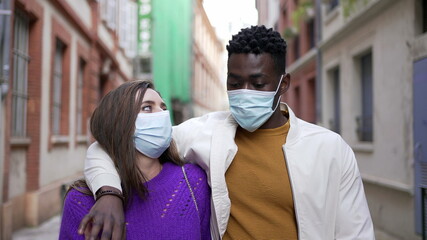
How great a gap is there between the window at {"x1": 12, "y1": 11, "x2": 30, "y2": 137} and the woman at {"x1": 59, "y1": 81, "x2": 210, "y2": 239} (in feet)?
20.3

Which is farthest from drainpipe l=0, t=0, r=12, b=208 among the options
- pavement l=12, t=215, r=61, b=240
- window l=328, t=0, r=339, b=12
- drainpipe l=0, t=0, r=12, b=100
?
window l=328, t=0, r=339, b=12

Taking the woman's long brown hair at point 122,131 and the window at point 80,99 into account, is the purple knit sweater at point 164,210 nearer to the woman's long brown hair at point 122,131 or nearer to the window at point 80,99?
the woman's long brown hair at point 122,131

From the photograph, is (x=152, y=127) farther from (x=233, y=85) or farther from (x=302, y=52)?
(x=302, y=52)

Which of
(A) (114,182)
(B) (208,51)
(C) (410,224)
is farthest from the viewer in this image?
(B) (208,51)

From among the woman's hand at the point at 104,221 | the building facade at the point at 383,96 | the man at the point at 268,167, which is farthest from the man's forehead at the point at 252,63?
the building facade at the point at 383,96

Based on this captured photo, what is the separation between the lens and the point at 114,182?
78.6 inches

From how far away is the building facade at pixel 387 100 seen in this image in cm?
663

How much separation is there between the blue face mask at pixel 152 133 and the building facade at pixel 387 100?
426 cm

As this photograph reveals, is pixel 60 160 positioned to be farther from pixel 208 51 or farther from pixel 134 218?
pixel 208 51

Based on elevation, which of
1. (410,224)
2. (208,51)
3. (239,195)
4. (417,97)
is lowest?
(410,224)

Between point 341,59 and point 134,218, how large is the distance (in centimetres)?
946

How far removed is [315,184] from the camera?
7.32 feet

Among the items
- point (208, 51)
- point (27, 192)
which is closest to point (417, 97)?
point (27, 192)

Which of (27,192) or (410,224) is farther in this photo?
(27,192)
